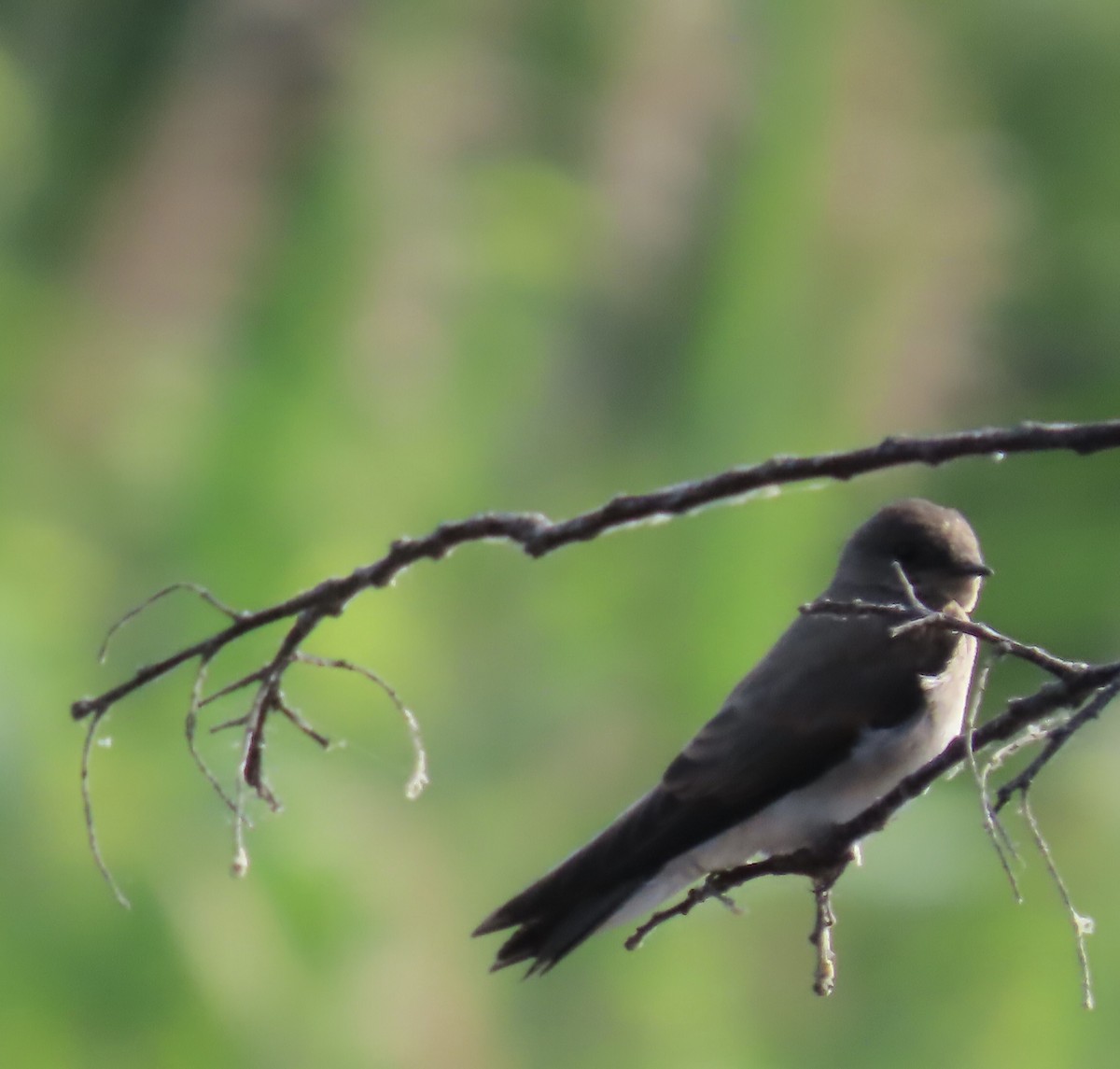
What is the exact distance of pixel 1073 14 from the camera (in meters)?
13.2

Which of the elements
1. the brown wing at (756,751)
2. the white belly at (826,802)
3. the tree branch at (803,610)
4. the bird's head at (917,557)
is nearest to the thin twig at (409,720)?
the tree branch at (803,610)

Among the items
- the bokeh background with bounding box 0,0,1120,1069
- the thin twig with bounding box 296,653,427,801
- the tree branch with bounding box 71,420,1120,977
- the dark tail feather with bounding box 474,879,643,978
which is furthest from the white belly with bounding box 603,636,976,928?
the bokeh background with bounding box 0,0,1120,1069

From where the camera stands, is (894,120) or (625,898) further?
(894,120)

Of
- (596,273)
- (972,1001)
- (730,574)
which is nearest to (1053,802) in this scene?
(972,1001)

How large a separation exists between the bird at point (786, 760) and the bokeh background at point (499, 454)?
7.16 ft

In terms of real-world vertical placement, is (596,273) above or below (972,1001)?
above

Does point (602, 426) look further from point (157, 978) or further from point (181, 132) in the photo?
point (157, 978)

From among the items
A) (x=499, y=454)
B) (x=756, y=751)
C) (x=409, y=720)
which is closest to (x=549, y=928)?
(x=756, y=751)

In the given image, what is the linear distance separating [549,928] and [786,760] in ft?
1.56

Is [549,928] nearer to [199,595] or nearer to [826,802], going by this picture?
[826,802]

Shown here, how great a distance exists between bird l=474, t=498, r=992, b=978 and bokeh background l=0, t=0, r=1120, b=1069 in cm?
218

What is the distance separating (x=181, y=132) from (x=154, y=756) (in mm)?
4646

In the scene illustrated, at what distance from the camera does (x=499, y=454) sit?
8555 mm

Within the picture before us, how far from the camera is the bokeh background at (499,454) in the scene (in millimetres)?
6383
